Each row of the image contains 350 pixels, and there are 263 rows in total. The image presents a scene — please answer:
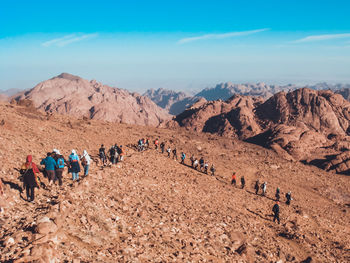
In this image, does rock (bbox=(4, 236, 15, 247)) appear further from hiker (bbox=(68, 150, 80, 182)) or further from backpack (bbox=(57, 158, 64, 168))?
hiker (bbox=(68, 150, 80, 182))

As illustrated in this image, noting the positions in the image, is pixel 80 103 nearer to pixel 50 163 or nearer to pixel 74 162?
pixel 74 162

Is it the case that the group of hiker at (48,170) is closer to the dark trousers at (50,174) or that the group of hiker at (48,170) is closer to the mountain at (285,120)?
the dark trousers at (50,174)

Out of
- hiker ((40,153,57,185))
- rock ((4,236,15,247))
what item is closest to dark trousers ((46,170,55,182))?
hiker ((40,153,57,185))

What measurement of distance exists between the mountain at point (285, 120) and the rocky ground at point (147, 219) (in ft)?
110

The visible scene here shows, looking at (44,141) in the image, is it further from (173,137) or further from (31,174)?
(173,137)

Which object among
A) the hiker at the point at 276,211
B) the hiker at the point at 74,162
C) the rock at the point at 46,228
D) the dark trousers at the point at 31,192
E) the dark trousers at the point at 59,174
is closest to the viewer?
the rock at the point at 46,228

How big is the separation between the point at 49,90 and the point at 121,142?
518 ft

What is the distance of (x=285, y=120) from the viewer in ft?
Answer: 268

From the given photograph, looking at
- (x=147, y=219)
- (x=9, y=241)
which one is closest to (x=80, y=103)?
(x=147, y=219)

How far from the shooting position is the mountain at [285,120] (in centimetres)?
6646

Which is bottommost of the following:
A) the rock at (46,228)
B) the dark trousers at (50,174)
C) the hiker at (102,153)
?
the hiker at (102,153)

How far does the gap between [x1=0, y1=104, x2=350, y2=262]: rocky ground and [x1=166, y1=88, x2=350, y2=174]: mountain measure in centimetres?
3365

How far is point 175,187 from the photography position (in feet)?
72.9

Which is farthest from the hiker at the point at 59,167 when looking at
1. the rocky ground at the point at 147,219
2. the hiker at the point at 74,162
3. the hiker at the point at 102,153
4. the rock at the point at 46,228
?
the hiker at the point at 102,153
